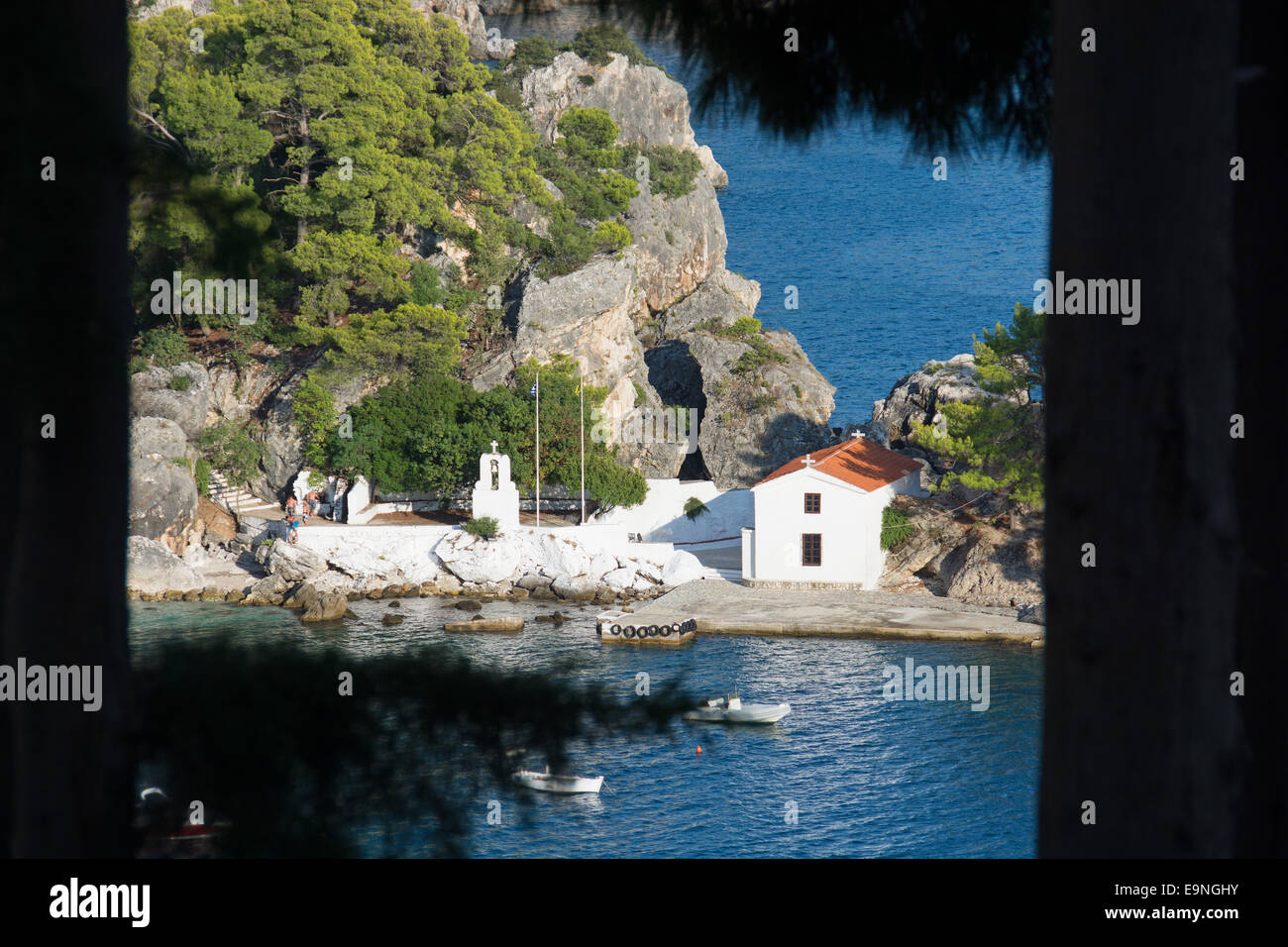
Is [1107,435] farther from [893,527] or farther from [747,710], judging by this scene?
[893,527]

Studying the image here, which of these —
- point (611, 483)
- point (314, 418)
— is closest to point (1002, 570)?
point (611, 483)

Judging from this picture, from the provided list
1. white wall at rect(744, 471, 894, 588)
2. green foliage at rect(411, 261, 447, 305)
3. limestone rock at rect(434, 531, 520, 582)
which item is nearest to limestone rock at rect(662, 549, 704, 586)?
white wall at rect(744, 471, 894, 588)

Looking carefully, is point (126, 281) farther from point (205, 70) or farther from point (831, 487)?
point (205, 70)

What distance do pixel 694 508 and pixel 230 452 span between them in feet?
46.2

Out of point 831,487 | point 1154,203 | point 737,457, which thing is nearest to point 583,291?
point 737,457

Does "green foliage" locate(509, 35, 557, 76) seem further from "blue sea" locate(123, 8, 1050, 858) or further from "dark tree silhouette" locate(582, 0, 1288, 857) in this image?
"dark tree silhouette" locate(582, 0, 1288, 857)

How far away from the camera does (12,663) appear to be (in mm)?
2678

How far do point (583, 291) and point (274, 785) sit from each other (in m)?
33.7

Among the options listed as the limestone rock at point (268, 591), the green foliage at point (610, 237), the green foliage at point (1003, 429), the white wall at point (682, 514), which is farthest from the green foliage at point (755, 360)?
the limestone rock at point (268, 591)

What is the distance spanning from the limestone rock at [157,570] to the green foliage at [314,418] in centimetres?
508

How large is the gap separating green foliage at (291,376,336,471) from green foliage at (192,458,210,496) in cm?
285

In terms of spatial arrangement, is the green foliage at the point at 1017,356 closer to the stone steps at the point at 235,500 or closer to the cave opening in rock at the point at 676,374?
the cave opening in rock at the point at 676,374

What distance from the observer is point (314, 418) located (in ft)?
106

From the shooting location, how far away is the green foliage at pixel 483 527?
28.6 metres
